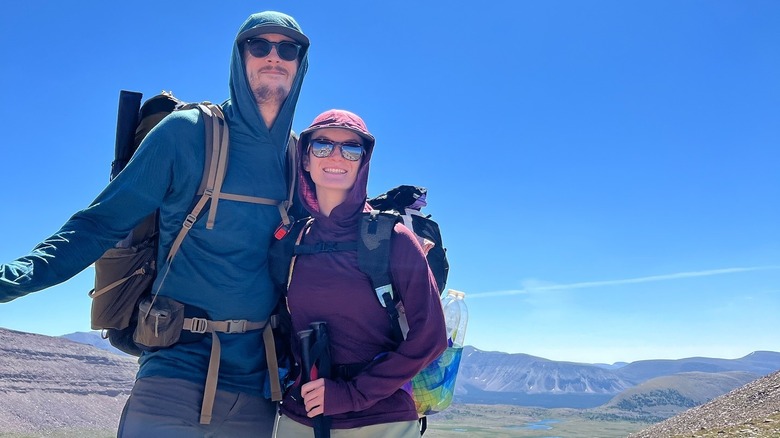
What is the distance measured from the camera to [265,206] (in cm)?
495

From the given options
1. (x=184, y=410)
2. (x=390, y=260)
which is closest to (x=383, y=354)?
(x=390, y=260)

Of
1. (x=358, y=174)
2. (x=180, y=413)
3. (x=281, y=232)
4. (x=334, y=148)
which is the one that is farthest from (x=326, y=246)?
(x=180, y=413)

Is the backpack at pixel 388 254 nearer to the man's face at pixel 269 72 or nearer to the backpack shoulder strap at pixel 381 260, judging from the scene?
the backpack shoulder strap at pixel 381 260

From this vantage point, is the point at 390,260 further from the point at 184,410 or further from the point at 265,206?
the point at 184,410

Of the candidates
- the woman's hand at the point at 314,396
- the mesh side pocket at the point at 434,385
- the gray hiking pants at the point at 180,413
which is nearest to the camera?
the woman's hand at the point at 314,396

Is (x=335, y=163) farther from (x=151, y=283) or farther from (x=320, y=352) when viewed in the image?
(x=151, y=283)

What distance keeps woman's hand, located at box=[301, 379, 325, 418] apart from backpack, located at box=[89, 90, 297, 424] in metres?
0.67

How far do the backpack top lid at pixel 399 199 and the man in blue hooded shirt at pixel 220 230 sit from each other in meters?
0.90

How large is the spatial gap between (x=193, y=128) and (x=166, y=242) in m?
0.96

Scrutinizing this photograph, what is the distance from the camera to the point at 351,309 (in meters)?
4.42

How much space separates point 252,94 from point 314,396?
2.64 meters

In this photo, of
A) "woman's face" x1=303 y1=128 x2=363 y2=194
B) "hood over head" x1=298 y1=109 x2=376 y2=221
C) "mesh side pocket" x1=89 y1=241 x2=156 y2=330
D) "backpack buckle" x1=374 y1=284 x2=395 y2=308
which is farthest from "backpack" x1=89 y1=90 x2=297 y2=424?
"backpack buckle" x1=374 y1=284 x2=395 y2=308

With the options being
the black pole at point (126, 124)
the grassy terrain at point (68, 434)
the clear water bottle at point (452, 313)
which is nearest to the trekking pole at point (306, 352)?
the clear water bottle at point (452, 313)

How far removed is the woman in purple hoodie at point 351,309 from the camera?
4227 mm
